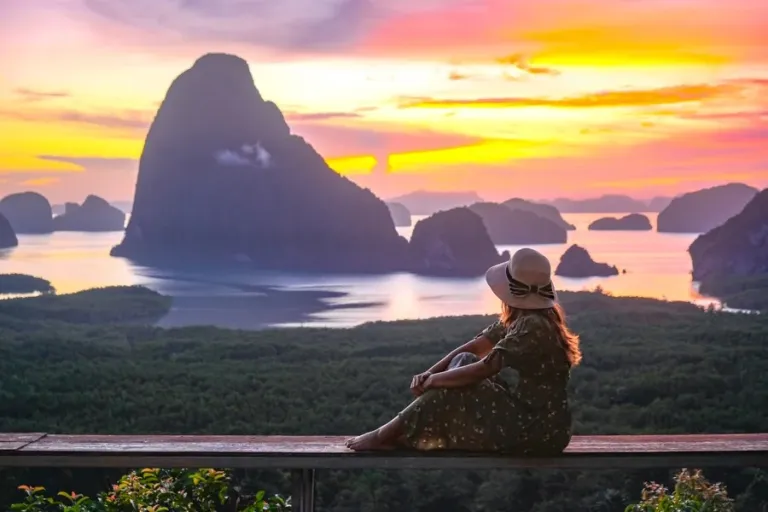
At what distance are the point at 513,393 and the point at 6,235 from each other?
9619mm

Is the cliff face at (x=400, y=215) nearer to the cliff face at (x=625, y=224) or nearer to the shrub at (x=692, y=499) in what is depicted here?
the cliff face at (x=625, y=224)

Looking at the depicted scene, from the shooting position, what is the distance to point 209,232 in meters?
13.8

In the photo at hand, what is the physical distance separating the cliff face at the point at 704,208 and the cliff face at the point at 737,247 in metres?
0.12

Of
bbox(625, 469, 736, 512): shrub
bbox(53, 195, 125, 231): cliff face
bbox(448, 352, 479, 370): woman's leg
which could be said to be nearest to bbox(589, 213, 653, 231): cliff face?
bbox(53, 195, 125, 231): cliff face

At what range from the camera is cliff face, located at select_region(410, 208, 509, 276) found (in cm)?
1235

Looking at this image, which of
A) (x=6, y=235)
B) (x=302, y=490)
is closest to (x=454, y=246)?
(x=6, y=235)

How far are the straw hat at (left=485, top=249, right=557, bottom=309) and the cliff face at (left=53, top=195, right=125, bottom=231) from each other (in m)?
9.42

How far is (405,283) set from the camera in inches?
486

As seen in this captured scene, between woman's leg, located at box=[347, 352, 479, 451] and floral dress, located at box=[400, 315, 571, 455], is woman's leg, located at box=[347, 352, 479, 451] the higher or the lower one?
the lower one

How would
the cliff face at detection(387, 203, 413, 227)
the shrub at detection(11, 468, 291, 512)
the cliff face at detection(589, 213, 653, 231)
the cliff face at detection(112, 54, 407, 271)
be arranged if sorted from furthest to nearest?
the cliff face at detection(112, 54, 407, 271) → the cliff face at detection(387, 203, 413, 227) → the cliff face at detection(589, 213, 653, 231) → the shrub at detection(11, 468, 291, 512)

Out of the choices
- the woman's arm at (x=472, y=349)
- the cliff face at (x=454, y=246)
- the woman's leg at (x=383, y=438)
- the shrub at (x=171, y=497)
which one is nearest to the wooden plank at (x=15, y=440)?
the shrub at (x=171, y=497)

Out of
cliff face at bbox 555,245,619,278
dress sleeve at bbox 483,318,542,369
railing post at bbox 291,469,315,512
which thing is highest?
cliff face at bbox 555,245,619,278

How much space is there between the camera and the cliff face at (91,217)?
37.1 feet

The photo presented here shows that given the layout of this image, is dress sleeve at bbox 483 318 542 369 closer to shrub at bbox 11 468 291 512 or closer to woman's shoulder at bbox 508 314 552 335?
woman's shoulder at bbox 508 314 552 335
